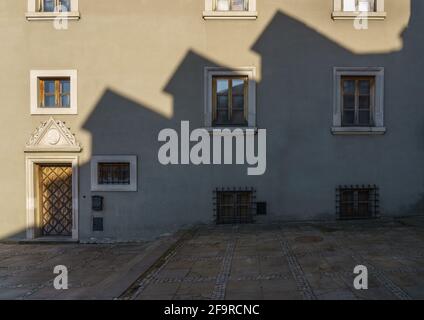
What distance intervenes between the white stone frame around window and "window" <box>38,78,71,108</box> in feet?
26.3

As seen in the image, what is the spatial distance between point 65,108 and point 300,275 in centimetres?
821

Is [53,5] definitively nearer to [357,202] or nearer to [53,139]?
[53,139]

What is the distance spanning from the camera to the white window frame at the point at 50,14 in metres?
10.1

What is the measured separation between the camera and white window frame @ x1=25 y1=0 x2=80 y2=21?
1005cm

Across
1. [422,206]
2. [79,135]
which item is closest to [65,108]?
[79,135]

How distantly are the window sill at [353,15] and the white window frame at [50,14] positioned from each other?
7558 mm

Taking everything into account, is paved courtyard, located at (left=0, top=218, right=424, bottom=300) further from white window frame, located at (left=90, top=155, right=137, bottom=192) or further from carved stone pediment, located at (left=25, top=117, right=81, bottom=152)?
carved stone pediment, located at (left=25, top=117, right=81, bottom=152)

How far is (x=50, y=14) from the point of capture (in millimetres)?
10062

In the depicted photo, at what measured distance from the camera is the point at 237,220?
1016 cm

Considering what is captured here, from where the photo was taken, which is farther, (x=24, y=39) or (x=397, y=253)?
(x=24, y=39)

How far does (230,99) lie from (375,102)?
4292 millimetres

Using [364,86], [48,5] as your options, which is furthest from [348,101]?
[48,5]

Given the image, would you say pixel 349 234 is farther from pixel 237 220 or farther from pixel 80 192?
pixel 80 192

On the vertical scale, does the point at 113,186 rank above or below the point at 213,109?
below
